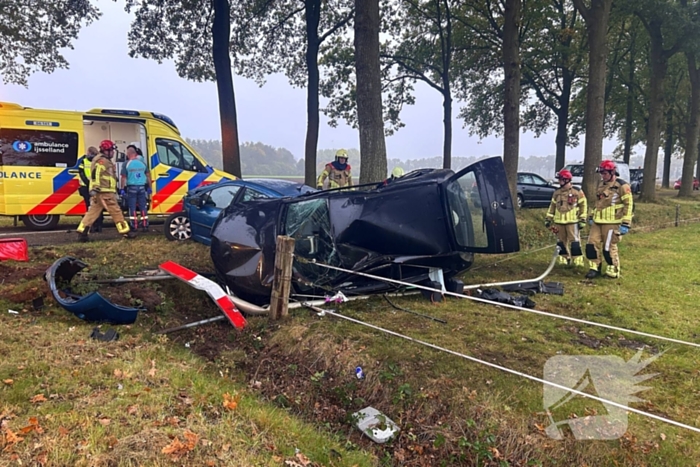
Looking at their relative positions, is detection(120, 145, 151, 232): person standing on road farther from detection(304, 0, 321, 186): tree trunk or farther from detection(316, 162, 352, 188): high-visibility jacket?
detection(304, 0, 321, 186): tree trunk

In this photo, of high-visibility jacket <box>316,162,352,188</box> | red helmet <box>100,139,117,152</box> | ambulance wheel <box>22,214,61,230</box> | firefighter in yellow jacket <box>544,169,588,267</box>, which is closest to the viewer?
firefighter in yellow jacket <box>544,169,588,267</box>

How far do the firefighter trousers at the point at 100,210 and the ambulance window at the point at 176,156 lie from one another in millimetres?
1995

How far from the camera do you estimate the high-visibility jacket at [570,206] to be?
7504 mm

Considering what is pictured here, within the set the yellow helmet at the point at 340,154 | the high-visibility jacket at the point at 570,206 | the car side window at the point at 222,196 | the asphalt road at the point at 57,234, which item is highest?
the yellow helmet at the point at 340,154

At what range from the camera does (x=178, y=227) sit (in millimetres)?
8406

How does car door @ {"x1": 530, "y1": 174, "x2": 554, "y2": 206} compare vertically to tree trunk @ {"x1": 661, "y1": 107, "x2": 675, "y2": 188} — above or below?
below

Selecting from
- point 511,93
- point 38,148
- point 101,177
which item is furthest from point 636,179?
point 38,148

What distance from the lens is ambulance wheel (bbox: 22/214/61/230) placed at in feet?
30.0

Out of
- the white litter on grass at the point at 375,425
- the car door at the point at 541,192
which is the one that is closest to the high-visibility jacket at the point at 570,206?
the white litter on grass at the point at 375,425

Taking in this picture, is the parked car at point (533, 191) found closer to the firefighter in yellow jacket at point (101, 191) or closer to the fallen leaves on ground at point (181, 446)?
the firefighter in yellow jacket at point (101, 191)

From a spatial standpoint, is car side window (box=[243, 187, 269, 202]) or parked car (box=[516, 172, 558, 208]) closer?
car side window (box=[243, 187, 269, 202])

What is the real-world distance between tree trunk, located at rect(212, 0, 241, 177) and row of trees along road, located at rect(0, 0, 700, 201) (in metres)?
0.03

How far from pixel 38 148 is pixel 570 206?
10353 millimetres

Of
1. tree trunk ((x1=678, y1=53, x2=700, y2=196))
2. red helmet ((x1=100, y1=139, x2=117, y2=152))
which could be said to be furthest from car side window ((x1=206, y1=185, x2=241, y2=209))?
tree trunk ((x1=678, y1=53, x2=700, y2=196))
